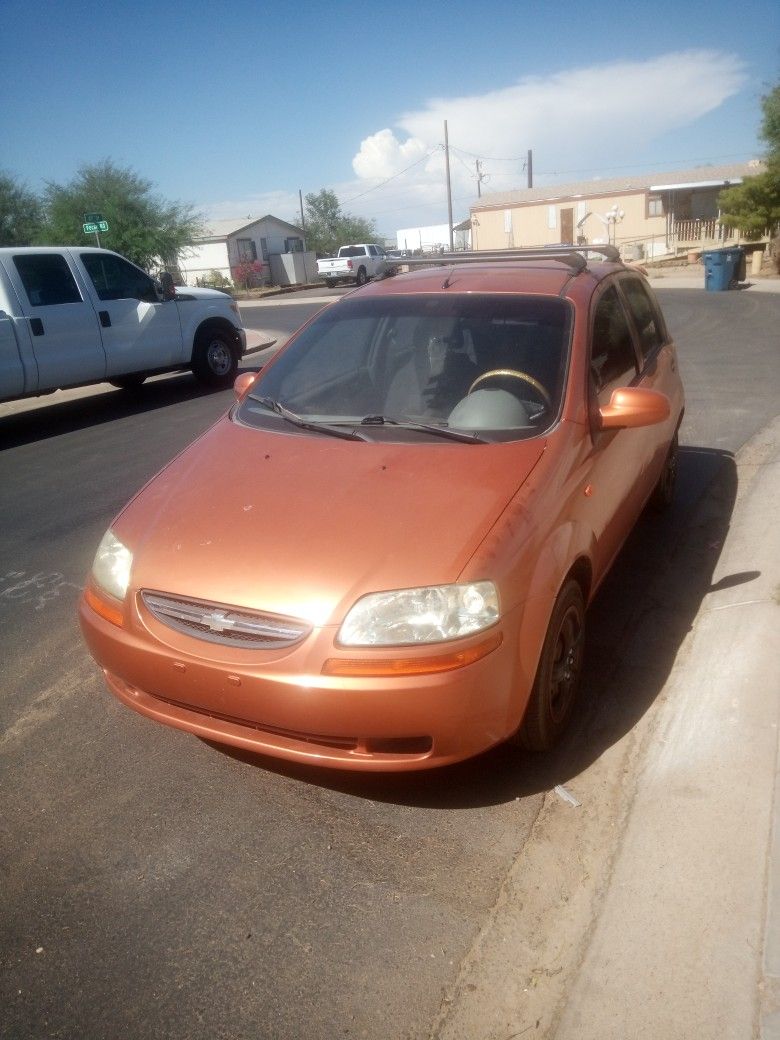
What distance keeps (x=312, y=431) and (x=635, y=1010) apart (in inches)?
93.3

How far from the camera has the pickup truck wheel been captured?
10936mm

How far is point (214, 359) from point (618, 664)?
934cm

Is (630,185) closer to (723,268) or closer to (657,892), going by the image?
(723,268)

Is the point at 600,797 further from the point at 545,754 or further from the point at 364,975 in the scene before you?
the point at 364,975

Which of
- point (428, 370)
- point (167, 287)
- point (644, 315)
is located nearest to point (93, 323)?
point (167, 287)

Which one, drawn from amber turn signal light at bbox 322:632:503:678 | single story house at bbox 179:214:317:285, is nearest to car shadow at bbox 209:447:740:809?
amber turn signal light at bbox 322:632:503:678

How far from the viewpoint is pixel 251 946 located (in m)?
2.27

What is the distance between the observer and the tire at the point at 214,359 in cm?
1138

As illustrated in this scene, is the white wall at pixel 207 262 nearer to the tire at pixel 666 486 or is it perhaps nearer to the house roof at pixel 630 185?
the house roof at pixel 630 185

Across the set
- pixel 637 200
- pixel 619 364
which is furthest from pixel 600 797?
pixel 637 200

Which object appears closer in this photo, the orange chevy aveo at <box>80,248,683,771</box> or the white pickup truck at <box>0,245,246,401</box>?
the orange chevy aveo at <box>80,248,683,771</box>

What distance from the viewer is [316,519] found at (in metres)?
2.72

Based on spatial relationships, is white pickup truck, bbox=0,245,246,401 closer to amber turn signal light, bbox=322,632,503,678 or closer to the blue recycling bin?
amber turn signal light, bbox=322,632,503,678

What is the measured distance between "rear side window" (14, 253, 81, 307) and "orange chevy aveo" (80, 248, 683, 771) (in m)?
6.34
